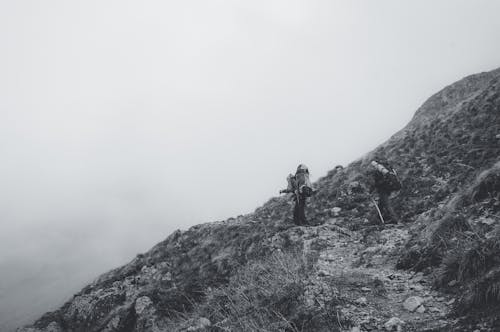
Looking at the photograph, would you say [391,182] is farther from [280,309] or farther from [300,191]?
[280,309]

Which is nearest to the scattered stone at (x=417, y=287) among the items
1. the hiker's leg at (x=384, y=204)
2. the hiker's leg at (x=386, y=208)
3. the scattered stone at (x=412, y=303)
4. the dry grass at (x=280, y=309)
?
the scattered stone at (x=412, y=303)

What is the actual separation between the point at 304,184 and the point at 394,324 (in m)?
9.78

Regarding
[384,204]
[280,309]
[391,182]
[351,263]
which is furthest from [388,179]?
[280,309]

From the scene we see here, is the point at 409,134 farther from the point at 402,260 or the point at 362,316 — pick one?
the point at 362,316

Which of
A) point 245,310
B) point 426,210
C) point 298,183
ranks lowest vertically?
point 426,210

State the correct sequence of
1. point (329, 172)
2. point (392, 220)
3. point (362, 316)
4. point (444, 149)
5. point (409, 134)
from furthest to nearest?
point (329, 172), point (409, 134), point (444, 149), point (392, 220), point (362, 316)

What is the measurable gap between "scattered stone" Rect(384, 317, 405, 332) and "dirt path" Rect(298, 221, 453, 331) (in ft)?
0.04

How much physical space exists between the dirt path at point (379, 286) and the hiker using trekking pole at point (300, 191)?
3.51 meters

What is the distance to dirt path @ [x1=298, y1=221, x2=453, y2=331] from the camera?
15.3ft

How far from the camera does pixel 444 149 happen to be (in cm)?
1680

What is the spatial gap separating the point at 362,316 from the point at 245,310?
2029mm

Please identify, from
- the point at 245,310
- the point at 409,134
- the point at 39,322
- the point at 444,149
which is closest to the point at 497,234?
the point at 245,310

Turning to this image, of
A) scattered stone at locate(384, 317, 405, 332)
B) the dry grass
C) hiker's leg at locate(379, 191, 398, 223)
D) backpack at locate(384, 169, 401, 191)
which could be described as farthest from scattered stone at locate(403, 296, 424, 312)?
backpack at locate(384, 169, 401, 191)

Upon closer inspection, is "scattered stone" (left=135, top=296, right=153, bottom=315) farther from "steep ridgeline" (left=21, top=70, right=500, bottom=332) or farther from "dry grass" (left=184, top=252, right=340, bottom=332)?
"dry grass" (left=184, top=252, right=340, bottom=332)
